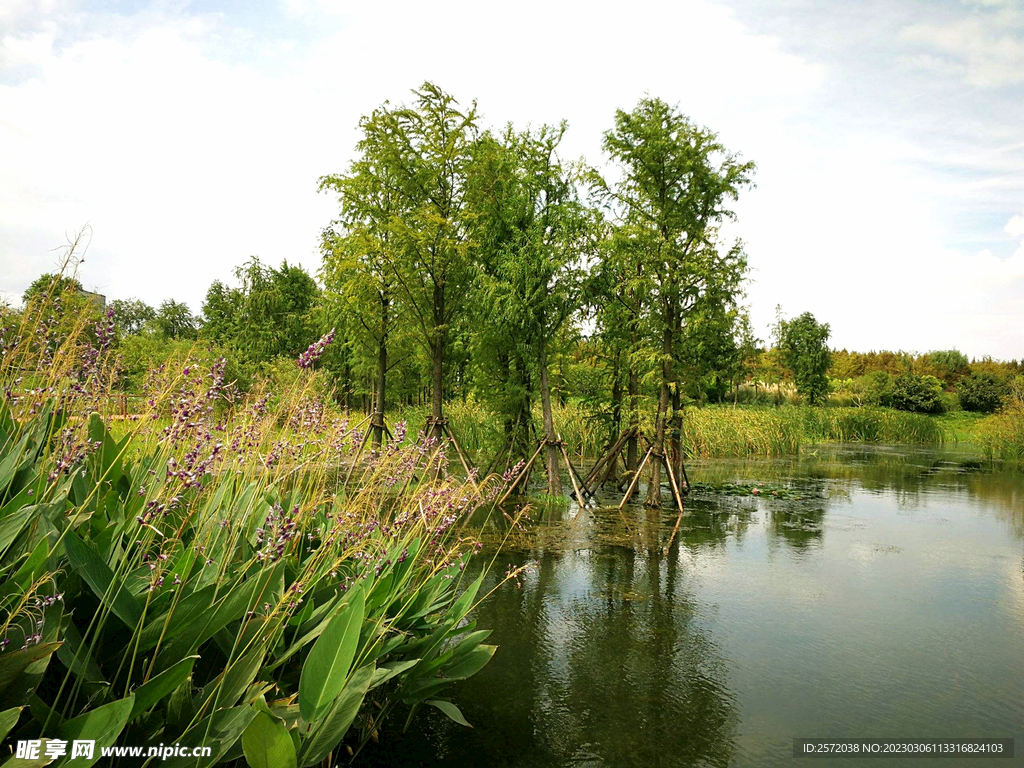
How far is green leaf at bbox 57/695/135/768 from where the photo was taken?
5.41ft

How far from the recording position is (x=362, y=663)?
7.74 feet

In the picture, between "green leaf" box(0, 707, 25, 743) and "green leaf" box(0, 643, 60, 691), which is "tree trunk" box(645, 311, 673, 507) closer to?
"green leaf" box(0, 643, 60, 691)

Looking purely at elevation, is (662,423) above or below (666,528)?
above

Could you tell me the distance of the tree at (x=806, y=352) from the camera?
29.1 m

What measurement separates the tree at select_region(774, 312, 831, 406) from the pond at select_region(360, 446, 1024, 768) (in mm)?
20535

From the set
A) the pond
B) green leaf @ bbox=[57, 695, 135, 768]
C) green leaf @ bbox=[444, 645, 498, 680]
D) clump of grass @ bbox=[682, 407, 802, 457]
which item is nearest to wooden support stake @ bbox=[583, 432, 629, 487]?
the pond

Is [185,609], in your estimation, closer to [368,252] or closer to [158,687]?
[158,687]

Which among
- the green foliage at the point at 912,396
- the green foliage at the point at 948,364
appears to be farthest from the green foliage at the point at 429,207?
the green foliage at the point at 948,364

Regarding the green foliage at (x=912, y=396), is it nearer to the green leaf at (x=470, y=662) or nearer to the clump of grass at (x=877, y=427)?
the clump of grass at (x=877, y=427)

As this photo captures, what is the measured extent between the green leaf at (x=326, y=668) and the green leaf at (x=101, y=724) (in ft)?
1.60

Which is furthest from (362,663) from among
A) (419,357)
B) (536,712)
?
(419,357)

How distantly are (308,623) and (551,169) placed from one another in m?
9.21

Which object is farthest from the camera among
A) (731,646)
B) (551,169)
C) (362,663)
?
(551,169)

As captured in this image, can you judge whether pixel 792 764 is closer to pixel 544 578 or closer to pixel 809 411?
pixel 544 578
